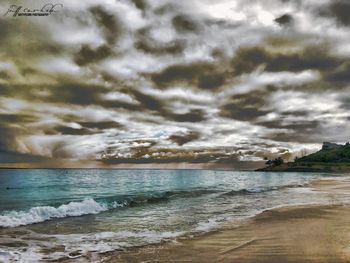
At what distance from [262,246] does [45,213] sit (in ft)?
62.4

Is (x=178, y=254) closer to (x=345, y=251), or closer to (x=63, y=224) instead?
(x=345, y=251)

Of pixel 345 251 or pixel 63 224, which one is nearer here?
pixel 345 251

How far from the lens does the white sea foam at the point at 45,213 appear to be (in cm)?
2272

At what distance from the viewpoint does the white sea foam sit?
22.7 meters

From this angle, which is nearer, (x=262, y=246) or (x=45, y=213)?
(x=262, y=246)

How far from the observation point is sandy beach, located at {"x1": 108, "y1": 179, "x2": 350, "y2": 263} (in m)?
11.8

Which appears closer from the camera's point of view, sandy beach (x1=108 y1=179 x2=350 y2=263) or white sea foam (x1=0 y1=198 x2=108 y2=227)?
sandy beach (x1=108 y1=179 x2=350 y2=263)

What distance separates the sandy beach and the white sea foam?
12787mm

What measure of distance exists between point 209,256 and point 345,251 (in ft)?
16.1

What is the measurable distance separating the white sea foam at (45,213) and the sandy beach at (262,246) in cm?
1279

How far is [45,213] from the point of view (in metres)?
26.5

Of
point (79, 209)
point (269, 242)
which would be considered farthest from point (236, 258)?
point (79, 209)

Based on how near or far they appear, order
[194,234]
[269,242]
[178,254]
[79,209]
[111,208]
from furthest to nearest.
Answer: [111,208]
[79,209]
[194,234]
[269,242]
[178,254]

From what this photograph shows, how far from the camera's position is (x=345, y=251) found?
12.1m
